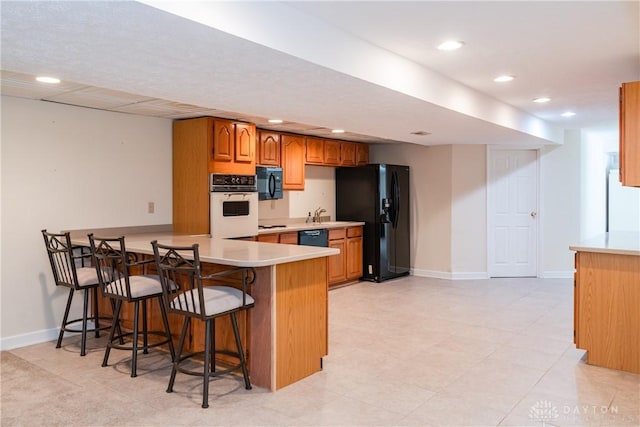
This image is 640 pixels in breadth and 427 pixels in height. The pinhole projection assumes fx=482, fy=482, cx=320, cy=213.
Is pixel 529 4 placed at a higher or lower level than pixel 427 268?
higher

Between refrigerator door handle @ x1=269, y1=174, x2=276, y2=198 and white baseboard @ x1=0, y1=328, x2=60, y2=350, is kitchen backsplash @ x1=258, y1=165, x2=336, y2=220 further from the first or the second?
white baseboard @ x1=0, y1=328, x2=60, y2=350

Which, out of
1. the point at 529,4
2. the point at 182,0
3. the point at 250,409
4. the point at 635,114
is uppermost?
the point at 529,4

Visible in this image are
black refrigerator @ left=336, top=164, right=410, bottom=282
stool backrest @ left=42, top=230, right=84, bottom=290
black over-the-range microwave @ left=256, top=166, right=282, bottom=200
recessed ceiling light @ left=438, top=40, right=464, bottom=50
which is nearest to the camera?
recessed ceiling light @ left=438, top=40, right=464, bottom=50

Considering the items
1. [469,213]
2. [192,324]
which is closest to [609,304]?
[192,324]

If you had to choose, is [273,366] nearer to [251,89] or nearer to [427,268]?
[251,89]

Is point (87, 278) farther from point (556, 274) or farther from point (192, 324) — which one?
point (556, 274)

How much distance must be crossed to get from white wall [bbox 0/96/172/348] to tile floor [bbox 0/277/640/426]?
0.40 metres

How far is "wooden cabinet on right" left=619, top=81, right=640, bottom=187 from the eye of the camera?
3.27m

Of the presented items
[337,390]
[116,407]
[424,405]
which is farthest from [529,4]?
[116,407]

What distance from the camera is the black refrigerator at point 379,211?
6.88m

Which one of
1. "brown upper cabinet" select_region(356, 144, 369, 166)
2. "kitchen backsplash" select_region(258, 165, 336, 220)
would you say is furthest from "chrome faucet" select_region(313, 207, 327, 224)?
"brown upper cabinet" select_region(356, 144, 369, 166)

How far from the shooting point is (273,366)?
3.12m

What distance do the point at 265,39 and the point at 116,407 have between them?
230cm

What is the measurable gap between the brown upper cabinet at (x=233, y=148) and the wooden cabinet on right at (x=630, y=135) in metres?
3.54
